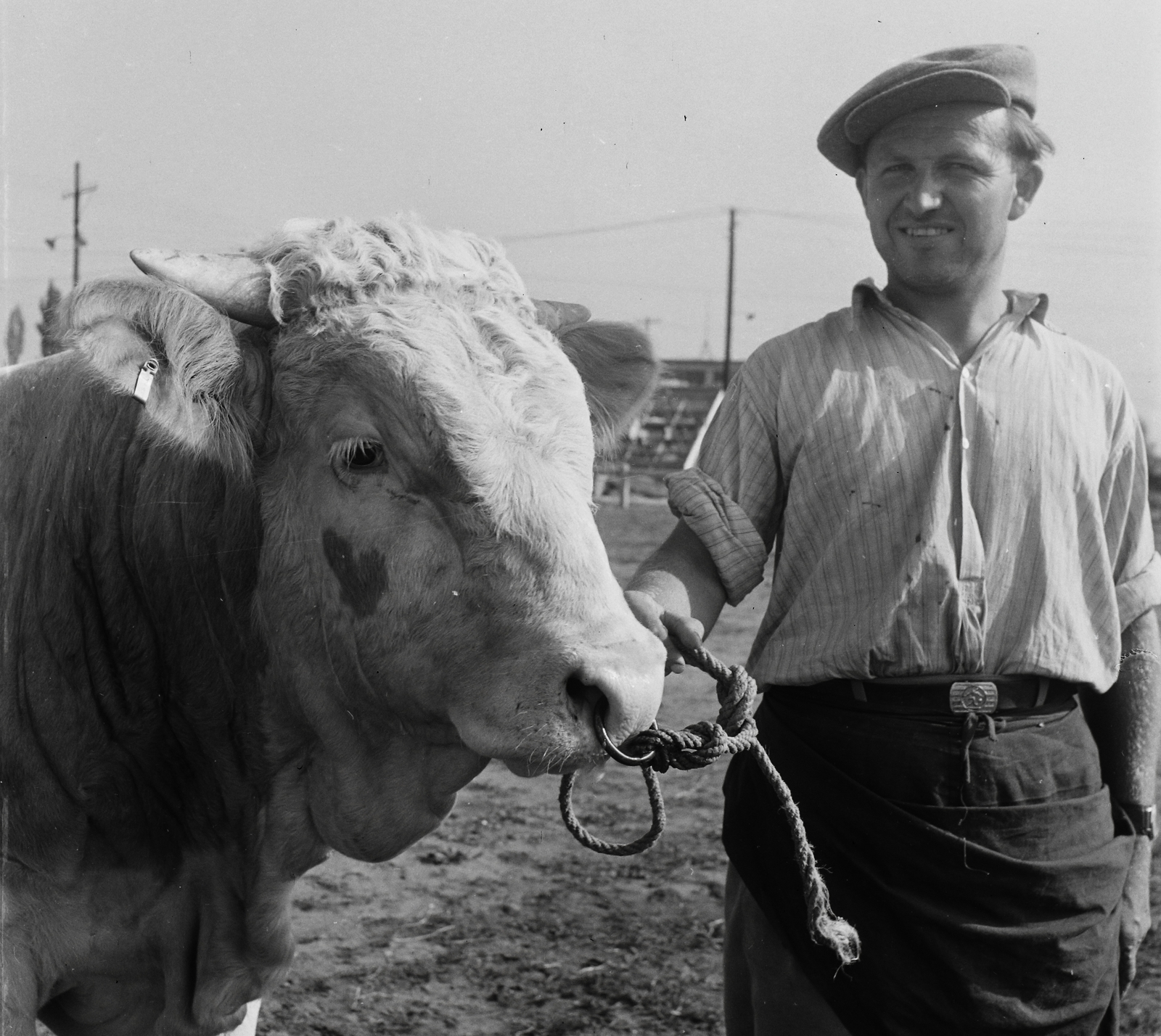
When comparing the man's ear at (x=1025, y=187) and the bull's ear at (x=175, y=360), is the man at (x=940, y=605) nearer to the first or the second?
the man's ear at (x=1025, y=187)

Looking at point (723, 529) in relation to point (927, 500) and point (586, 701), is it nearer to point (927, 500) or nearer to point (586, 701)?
point (927, 500)

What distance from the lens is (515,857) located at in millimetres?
5562

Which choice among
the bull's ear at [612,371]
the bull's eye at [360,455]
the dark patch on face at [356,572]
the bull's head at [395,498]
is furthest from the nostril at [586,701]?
the bull's ear at [612,371]

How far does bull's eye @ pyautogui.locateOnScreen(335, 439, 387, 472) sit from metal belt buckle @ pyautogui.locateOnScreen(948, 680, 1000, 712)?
1276mm

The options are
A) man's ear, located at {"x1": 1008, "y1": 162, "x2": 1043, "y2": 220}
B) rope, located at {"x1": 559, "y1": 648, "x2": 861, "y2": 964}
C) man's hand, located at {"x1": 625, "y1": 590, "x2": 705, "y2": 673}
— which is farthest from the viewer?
man's ear, located at {"x1": 1008, "y1": 162, "x2": 1043, "y2": 220}

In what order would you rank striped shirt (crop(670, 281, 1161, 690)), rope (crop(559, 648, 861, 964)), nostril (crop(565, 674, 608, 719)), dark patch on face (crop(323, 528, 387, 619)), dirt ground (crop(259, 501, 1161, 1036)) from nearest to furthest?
nostril (crop(565, 674, 608, 719)) < rope (crop(559, 648, 861, 964)) < dark patch on face (crop(323, 528, 387, 619)) < striped shirt (crop(670, 281, 1161, 690)) < dirt ground (crop(259, 501, 1161, 1036))

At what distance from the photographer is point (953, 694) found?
2.77m

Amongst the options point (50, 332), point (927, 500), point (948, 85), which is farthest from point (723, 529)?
point (50, 332)

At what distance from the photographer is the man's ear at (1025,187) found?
3039mm

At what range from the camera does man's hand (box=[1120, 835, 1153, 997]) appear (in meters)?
2.96

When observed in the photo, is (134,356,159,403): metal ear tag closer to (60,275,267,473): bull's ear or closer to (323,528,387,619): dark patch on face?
(60,275,267,473): bull's ear

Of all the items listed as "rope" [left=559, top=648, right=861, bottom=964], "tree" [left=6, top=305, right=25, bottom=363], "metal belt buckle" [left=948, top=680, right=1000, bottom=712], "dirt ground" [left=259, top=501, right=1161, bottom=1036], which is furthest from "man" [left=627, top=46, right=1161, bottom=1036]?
"tree" [left=6, top=305, right=25, bottom=363]

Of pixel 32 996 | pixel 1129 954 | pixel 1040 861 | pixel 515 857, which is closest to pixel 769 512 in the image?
pixel 1040 861

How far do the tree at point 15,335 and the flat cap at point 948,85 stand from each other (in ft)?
6.88
